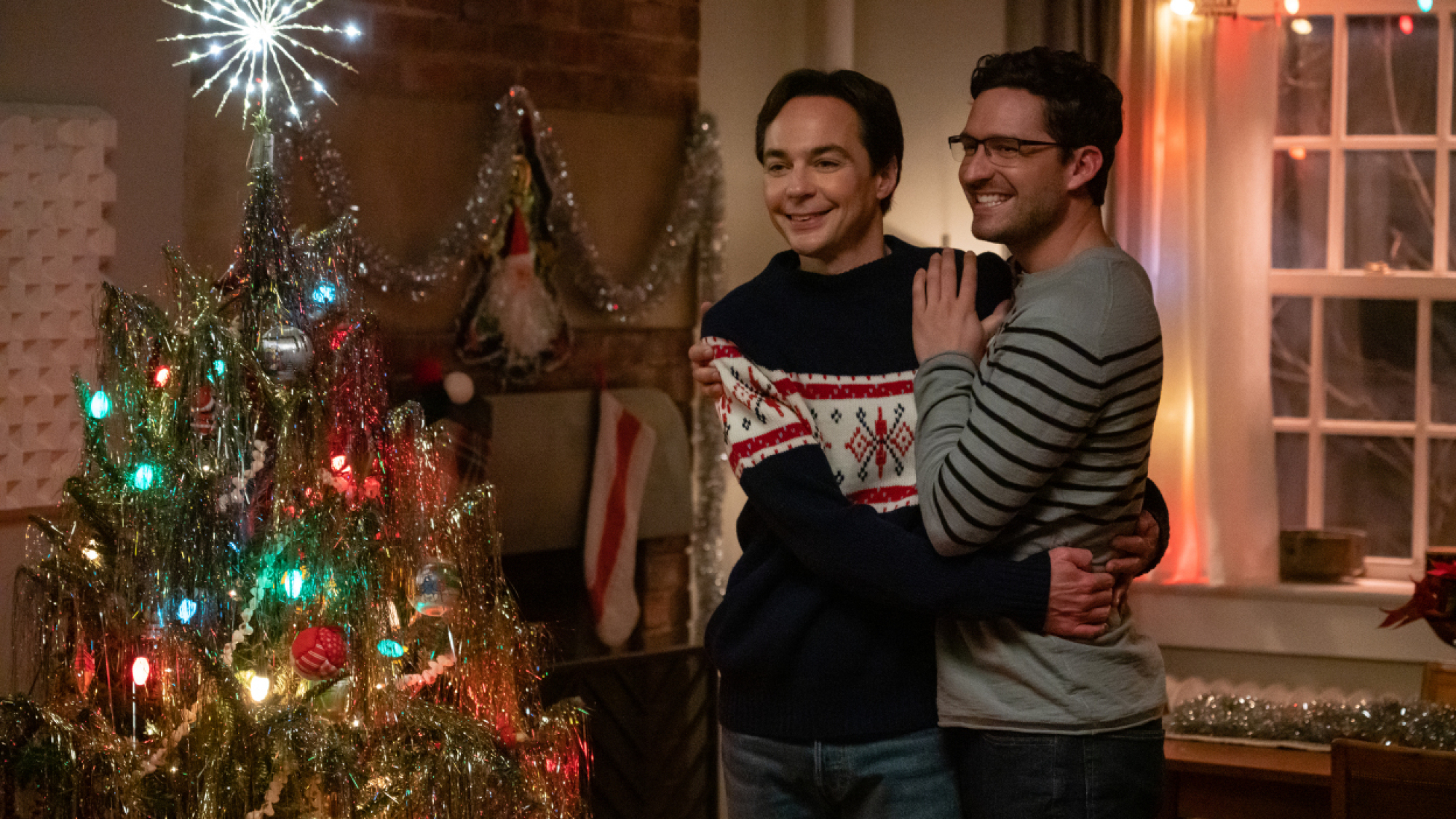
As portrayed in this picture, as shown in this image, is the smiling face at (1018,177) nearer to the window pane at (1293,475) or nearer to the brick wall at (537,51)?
the brick wall at (537,51)

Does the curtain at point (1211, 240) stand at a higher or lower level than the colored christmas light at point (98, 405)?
higher

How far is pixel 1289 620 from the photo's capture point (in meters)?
3.50

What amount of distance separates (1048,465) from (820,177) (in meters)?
0.47

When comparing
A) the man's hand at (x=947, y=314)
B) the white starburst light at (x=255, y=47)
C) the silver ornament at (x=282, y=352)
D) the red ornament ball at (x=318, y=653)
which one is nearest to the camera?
the man's hand at (x=947, y=314)

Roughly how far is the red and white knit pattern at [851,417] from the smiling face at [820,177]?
6.9 inches

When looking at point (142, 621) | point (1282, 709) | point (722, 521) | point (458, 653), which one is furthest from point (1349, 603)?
point (142, 621)

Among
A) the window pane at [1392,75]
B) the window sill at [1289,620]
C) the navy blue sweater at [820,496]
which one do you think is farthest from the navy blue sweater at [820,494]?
the window pane at [1392,75]

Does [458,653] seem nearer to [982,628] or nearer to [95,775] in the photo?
→ [95,775]

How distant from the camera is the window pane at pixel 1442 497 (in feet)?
11.7

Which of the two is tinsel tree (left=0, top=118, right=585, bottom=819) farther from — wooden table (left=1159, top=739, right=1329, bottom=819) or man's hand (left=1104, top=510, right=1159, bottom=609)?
wooden table (left=1159, top=739, right=1329, bottom=819)

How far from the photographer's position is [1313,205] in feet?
11.9

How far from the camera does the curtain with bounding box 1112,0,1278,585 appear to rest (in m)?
3.49

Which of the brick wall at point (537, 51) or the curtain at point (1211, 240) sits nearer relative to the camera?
the brick wall at point (537, 51)

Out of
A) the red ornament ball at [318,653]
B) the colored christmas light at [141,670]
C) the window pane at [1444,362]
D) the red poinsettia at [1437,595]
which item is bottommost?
the colored christmas light at [141,670]
